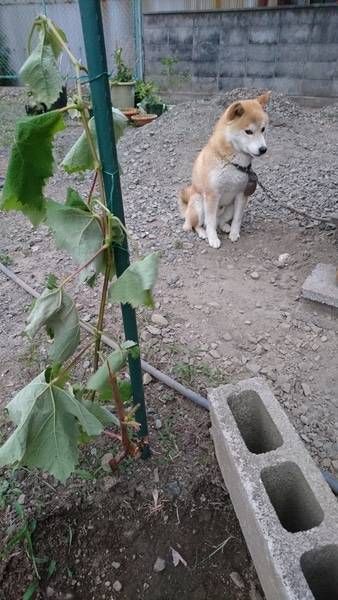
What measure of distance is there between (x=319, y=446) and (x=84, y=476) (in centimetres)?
107

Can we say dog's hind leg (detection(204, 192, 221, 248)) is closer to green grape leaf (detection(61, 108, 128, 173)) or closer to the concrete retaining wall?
green grape leaf (detection(61, 108, 128, 173))

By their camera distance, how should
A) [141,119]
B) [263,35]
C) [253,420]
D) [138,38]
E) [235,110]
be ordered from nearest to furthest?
[253,420], [235,110], [141,119], [263,35], [138,38]

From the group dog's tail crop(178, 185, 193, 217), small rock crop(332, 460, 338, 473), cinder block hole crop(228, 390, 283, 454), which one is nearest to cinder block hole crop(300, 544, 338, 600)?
cinder block hole crop(228, 390, 283, 454)

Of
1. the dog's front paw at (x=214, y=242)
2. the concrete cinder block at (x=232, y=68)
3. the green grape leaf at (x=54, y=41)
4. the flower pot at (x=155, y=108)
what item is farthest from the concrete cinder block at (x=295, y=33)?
the green grape leaf at (x=54, y=41)

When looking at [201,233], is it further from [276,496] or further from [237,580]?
[237,580]

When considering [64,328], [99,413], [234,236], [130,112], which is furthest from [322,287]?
[130,112]

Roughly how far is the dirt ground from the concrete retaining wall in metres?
3.13

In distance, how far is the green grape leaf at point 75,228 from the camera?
988 millimetres

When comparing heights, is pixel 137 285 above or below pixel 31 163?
below

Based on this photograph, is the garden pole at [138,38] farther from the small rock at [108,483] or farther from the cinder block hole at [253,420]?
the small rock at [108,483]

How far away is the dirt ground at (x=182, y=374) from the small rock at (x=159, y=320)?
0.10 ft

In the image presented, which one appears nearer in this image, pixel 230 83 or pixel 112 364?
pixel 112 364

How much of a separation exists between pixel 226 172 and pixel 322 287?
1125mm

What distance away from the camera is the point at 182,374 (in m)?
2.14
